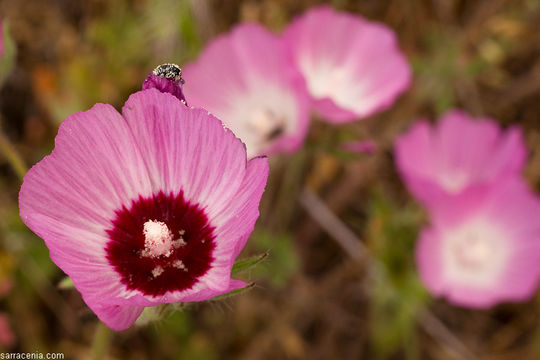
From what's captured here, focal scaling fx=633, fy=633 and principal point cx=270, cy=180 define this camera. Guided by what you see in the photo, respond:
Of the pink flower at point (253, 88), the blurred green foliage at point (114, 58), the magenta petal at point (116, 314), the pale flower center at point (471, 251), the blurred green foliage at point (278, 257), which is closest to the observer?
the magenta petal at point (116, 314)

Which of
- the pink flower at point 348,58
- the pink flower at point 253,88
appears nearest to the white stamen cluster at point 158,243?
the pink flower at point 253,88

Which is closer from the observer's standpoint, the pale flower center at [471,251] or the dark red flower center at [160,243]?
the dark red flower center at [160,243]

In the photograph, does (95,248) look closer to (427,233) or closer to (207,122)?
(207,122)

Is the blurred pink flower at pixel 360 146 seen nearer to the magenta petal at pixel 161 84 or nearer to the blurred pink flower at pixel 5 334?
the magenta petal at pixel 161 84

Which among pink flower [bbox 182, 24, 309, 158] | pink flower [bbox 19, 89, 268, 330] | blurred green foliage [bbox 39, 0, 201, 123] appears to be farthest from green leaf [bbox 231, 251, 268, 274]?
blurred green foliage [bbox 39, 0, 201, 123]

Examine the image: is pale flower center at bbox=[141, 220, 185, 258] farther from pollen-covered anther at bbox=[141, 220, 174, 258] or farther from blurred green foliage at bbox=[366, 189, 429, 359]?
blurred green foliage at bbox=[366, 189, 429, 359]

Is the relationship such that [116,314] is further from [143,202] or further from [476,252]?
[476,252]

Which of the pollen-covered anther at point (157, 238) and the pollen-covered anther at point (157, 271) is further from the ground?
the pollen-covered anther at point (157, 238)

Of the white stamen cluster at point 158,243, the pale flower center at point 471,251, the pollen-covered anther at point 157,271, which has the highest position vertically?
the white stamen cluster at point 158,243

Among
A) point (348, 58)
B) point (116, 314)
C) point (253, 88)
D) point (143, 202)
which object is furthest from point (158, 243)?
point (348, 58)
